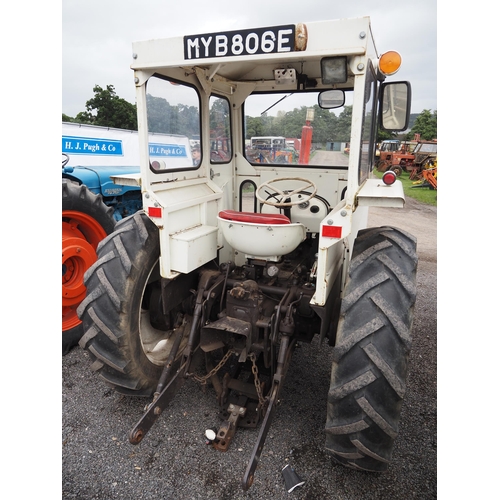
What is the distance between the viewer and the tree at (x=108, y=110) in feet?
93.6

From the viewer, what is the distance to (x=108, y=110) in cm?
2875

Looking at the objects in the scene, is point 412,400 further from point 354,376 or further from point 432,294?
point 432,294

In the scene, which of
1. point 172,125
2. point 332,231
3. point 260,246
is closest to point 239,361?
point 260,246

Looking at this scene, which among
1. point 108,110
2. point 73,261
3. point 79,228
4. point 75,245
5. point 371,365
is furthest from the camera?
point 108,110

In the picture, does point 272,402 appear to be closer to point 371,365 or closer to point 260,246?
point 371,365

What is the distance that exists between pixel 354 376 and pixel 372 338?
23cm

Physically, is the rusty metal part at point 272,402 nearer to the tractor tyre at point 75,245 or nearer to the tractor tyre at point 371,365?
the tractor tyre at point 371,365

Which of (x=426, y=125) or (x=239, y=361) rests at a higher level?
(x=426, y=125)

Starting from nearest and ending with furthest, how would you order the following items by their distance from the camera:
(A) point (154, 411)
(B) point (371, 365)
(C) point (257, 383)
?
(B) point (371, 365)
(A) point (154, 411)
(C) point (257, 383)

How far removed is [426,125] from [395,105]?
1236 inches

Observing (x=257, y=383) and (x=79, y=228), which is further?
(x=79, y=228)

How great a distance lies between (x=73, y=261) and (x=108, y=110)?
2849cm

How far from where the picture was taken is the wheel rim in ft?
12.3

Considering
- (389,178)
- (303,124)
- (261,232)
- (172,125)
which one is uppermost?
(303,124)
